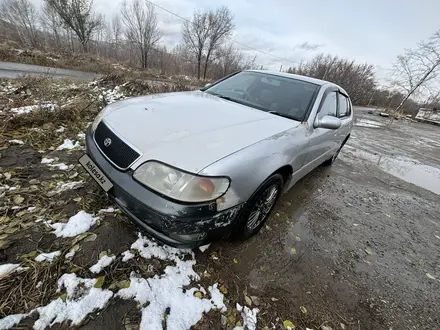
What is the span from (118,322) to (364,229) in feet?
9.28

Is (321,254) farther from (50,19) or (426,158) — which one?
(50,19)

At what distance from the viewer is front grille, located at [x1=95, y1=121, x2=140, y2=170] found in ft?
4.86

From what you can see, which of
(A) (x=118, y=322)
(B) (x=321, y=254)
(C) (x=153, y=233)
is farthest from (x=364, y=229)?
(A) (x=118, y=322)

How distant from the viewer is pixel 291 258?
2.03m

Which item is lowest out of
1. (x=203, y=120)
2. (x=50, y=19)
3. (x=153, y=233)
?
(x=153, y=233)

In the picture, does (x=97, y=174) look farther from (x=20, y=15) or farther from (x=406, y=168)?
(x=20, y=15)

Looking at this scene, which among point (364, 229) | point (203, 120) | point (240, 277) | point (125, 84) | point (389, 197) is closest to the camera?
point (240, 277)

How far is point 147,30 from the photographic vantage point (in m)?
22.3

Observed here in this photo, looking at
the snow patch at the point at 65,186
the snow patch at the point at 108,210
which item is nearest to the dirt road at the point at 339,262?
the snow patch at the point at 108,210

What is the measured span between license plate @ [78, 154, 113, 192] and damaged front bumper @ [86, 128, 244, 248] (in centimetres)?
4

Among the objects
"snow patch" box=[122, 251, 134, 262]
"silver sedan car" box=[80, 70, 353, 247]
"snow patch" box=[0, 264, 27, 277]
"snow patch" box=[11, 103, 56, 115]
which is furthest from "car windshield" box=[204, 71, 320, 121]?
"snow patch" box=[11, 103, 56, 115]

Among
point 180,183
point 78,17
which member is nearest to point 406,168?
point 180,183

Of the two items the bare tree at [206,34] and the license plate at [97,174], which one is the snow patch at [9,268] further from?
the bare tree at [206,34]

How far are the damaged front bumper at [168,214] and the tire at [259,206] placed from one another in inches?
6.8
